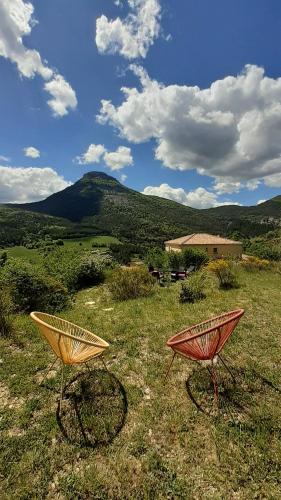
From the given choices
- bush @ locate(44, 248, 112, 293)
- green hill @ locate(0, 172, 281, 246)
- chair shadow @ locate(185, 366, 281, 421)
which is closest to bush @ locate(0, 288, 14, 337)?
chair shadow @ locate(185, 366, 281, 421)

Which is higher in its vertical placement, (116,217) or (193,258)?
(116,217)

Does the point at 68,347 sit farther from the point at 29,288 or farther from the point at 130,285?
the point at 130,285

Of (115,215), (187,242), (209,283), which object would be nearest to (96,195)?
(115,215)

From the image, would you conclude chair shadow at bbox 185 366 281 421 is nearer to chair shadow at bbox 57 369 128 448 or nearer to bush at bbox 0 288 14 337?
chair shadow at bbox 57 369 128 448

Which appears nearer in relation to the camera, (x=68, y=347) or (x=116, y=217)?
(x=68, y=347)

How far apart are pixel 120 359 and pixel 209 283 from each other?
6158 mm

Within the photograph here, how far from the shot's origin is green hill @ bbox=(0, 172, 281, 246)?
344 feet

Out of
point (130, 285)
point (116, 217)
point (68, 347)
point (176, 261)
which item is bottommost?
point (176, 261)

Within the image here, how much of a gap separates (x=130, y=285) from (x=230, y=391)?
→ 551 cm

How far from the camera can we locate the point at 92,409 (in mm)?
3096

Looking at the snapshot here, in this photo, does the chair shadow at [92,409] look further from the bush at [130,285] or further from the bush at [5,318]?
the bush at [130,285]

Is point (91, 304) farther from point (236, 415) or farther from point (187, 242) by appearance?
point (187, 242)

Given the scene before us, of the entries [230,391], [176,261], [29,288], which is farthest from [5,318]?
[176,261]

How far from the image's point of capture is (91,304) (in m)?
8.16
